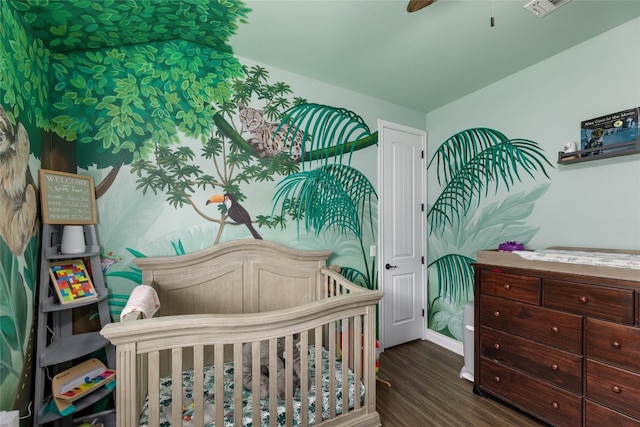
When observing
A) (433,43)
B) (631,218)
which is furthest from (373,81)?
(631,218)

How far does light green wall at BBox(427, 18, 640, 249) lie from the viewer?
1.71 m

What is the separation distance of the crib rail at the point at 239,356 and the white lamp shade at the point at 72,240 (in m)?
0.76

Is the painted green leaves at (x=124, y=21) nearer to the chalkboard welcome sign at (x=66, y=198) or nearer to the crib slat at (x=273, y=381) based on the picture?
the chalkboard welcome sign at (x=66, y=198)

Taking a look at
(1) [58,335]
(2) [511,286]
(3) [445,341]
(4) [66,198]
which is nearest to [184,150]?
(4) [66,198]

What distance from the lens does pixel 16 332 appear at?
1.29 m

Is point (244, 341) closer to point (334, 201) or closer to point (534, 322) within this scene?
point (334, 201)

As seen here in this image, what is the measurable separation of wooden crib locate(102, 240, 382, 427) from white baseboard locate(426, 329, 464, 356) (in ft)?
A: 4.75

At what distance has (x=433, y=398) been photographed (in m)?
1.96

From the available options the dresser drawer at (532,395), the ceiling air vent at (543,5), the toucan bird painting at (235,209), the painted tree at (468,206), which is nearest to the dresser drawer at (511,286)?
the dresser drawer at (532,395)

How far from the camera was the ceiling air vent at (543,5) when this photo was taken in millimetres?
1287

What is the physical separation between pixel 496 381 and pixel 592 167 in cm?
167

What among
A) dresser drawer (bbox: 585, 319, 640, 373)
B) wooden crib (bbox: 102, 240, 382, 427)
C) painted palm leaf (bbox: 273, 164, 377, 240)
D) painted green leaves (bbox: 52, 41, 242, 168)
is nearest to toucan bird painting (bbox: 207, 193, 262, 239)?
wooden crib (bbox: 102, 240, 382, 427)

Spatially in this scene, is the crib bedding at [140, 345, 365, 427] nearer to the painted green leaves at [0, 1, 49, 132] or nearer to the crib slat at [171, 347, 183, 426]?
the crib slat at [171, 347, 183, 426]

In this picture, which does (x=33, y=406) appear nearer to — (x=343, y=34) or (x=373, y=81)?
(x=343, y=34)
